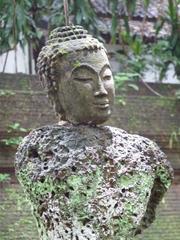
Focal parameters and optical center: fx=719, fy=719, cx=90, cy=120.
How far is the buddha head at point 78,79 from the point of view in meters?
1.92

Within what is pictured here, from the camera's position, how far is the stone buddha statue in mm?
1834

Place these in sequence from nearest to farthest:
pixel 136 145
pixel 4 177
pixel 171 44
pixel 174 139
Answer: pixel 136 145 < pixel 4 177 < pixel 174 139 < pixel 171 44

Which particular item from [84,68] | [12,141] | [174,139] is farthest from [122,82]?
[84,68]

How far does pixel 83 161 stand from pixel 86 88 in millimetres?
204

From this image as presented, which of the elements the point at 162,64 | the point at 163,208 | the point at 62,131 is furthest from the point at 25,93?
the point at 62,131

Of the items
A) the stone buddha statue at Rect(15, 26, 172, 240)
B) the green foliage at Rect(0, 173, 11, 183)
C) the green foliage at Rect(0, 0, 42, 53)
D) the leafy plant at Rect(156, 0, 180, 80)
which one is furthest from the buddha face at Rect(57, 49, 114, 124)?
the leafy plant at Rect(156, 0, 180, 80)

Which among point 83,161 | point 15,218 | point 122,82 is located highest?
point 83,161

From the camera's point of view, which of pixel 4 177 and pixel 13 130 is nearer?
pixel 4 177

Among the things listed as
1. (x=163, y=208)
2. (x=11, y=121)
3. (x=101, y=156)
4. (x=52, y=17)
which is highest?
(x=52, y=17)

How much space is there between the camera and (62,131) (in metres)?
1.91

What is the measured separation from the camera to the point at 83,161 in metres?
1.84

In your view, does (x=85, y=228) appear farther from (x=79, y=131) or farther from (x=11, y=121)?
(x=11, y=121)

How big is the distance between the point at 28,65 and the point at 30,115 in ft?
5.03

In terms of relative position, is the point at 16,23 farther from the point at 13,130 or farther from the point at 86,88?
the point at 86,88
